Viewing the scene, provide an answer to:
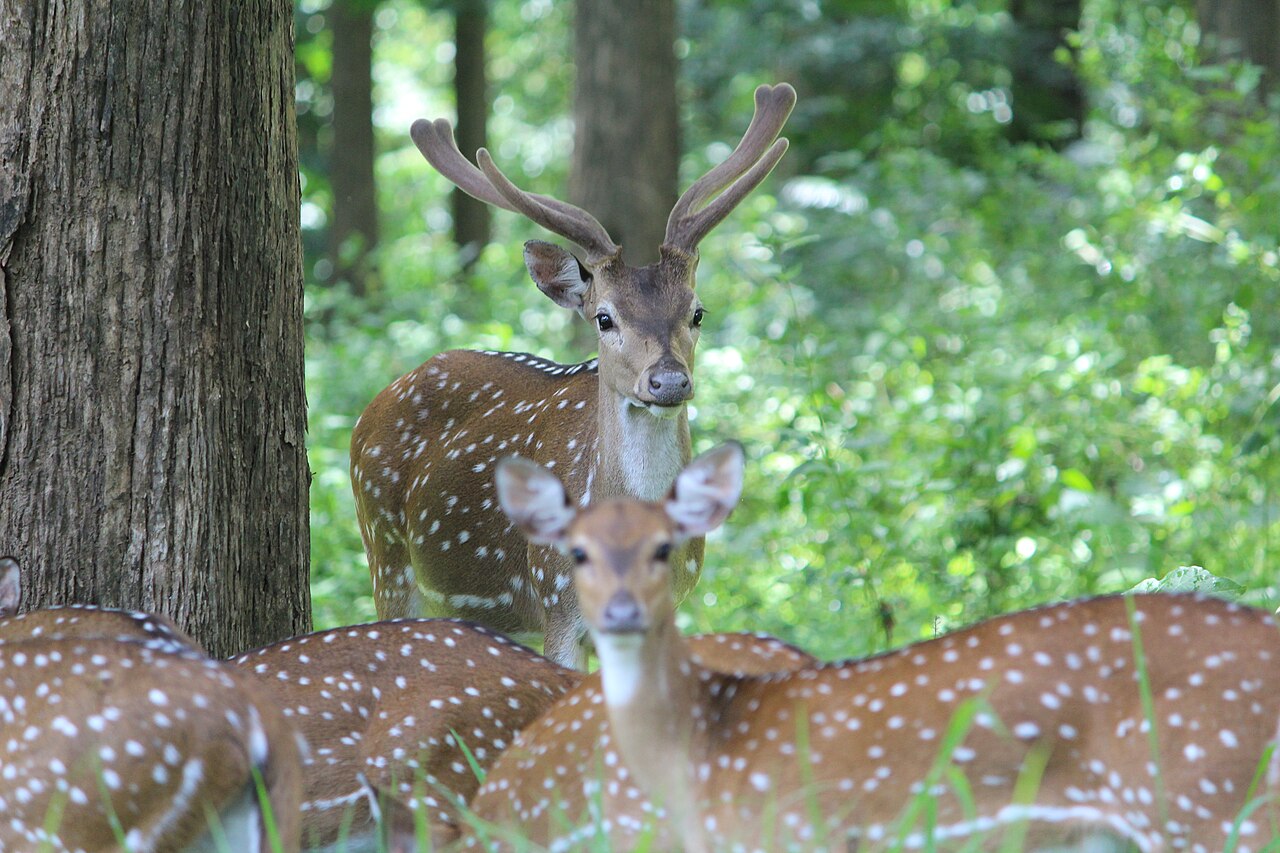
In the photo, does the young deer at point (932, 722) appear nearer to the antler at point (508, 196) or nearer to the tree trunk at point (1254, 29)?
the antler at point (508, 196)

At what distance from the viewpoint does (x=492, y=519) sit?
5812mm

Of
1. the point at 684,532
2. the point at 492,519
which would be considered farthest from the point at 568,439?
the point at 684,532

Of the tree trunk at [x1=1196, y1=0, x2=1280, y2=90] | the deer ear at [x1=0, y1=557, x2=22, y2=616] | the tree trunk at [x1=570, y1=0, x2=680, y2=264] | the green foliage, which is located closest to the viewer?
the deer ear at [x1=0, y1=557, x2=22, y2=616]

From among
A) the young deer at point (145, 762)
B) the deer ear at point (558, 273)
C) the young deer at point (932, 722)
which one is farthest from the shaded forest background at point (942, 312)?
the young deer at point (145, 762)

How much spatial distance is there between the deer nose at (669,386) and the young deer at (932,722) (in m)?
1.58

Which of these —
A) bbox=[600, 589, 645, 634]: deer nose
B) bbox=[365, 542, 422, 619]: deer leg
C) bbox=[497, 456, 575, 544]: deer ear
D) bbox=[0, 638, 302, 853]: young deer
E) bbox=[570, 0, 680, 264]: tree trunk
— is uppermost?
bbox=[570, 0, 680, 264]: tree trunk

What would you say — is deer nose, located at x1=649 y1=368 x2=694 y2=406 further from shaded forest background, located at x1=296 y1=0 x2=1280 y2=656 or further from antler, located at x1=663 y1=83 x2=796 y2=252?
shaded forest background, located at x1=296 y1=0 x2=1280 y2=656

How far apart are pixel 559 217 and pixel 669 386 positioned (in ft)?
2.64

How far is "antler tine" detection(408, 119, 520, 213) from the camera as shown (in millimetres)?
5812

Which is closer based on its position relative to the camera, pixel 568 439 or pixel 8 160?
pixel 8 160

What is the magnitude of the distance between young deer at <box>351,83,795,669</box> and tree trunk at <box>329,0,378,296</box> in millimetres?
8282

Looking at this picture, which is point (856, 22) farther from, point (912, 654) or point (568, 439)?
point (912, 654)

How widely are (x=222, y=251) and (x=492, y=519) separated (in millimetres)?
1664

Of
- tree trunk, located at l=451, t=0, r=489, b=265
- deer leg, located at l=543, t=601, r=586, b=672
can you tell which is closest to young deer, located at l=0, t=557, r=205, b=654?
deer leg, located at l=543, t=601, r=586, b=672
